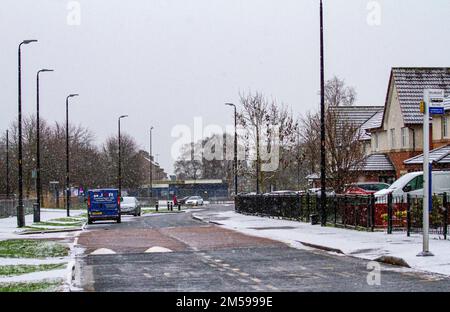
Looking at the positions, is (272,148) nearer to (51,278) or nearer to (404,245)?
(404,245)

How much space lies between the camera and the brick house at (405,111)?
181 ft

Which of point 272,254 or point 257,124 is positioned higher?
point 257,124

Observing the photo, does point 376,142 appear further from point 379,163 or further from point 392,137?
point 379,163

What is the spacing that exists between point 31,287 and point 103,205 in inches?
1307

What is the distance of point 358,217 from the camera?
97.7 feet

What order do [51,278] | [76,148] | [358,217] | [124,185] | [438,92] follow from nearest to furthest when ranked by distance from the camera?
[51,278], [438,92], [358,217], [76,148], [124,185]

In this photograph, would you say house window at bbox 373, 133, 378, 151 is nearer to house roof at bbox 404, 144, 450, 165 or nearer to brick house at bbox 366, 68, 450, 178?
brick house at bbox 366, 68, 450, 178

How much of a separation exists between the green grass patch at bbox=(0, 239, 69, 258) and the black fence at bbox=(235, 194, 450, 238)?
34.1 feet

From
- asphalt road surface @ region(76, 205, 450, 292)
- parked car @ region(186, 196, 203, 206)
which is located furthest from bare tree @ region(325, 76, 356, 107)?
asphalt road surface @ region(76, 205, 450, 292)

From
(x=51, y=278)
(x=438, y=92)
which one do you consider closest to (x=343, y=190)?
(x=438, y=92)

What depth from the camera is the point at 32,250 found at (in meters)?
23.7

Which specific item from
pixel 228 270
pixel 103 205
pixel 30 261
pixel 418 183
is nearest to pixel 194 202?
pixel 103 205
